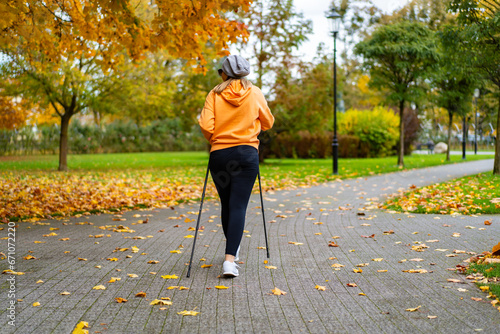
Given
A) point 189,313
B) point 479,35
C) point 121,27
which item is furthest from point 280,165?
point 189,313

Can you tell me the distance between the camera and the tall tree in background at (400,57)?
19.1m

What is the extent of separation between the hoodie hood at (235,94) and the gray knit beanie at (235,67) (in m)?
0.10

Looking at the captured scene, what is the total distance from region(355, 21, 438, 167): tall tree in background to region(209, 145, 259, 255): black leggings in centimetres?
1563

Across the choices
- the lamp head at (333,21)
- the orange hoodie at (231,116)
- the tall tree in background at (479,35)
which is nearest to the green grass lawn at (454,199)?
the tall tree in background at (479,35)

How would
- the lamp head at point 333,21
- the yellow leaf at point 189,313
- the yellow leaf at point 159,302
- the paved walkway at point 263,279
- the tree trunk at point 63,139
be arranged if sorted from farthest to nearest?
1. the tree trunk at point 63,139
2. the lamp head at point 333,21
3. the yellow leaf at point 159,302
4. the yellow leaf at point 189,313
5. the paved walkway at point 263,279

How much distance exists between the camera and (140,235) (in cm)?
716

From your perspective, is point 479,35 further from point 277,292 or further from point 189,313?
point 189,313

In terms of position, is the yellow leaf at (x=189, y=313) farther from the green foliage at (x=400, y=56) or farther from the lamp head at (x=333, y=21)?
the green foliage at (x=400, y=56)

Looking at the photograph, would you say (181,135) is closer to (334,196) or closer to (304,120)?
(304,120)

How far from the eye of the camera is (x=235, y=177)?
4914 mm

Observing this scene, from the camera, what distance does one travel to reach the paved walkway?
360 centimetres

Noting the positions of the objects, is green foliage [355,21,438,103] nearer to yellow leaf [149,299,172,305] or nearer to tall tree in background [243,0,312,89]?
tall tree in background [243,0,312,89]

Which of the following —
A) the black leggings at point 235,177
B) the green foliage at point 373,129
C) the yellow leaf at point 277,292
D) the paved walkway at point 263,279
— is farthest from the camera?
the green foliage at point 373,129

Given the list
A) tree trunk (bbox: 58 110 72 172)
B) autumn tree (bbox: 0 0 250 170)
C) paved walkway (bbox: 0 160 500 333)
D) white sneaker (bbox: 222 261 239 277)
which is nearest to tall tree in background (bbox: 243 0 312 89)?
tree trunk (bbox: 58 110 72 172)
